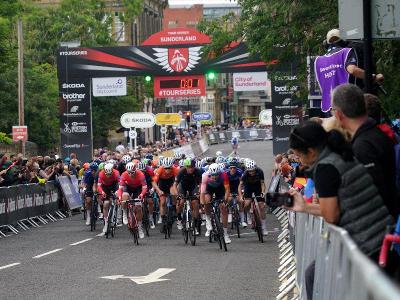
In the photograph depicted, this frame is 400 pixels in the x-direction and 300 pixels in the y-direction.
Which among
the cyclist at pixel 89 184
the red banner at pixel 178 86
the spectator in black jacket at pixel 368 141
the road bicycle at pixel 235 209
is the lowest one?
the road bicycle at pixel 235 209

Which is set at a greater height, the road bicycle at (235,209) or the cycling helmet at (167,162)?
the cycling helmet at (167,162)

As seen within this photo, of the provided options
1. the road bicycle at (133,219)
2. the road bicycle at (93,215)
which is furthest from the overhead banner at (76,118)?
the road bicycle at (133,219)

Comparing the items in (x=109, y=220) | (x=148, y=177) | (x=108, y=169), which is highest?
(x=108, y=169)

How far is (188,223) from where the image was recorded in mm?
22719

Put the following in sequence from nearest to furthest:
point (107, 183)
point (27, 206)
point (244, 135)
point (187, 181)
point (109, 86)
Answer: point (187, 181), point (107, 183), point (27, 206), point (109, 86), point (244, 135)

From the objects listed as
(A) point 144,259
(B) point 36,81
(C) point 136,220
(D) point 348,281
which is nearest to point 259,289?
(A) point 144,259

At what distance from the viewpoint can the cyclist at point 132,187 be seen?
24.4 meters

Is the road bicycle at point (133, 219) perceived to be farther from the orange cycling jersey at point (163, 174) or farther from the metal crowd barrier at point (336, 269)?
the metal crowd barrier at point (336, 269)

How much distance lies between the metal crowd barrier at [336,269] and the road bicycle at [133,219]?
9351 millimetres

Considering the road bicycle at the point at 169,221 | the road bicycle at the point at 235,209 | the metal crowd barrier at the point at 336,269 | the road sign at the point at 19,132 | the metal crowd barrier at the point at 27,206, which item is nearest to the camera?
the metal crowd barrier at the point at 336,269

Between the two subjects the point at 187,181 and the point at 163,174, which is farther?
the point at 163,174

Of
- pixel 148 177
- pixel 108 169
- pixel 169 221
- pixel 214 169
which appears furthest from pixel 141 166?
pixel 214 169

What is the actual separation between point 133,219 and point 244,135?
85928 millimetres

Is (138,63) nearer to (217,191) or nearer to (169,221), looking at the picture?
(169,221)
